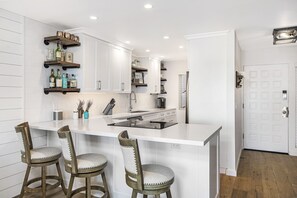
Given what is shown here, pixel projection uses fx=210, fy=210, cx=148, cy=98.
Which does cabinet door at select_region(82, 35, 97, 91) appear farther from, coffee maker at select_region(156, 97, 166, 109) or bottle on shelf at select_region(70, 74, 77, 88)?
coffee maker at select_region(156, 97, 166, 109)

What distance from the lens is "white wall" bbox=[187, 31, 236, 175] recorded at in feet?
11.5

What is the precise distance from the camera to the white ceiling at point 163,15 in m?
2.48

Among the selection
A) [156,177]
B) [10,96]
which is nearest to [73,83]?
[10,96]

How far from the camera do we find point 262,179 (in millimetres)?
3379

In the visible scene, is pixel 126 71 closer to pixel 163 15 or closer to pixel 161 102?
pixel 163 15

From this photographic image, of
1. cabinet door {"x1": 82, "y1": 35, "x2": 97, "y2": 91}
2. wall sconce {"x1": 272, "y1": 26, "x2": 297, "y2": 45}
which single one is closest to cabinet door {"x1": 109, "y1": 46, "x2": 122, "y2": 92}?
cabinet door {"x1": 82, "y1": 35, "x2": 97, "y2": 91}

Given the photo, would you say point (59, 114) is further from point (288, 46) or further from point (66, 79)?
point (288, 46)

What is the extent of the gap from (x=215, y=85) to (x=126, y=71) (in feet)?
6.31

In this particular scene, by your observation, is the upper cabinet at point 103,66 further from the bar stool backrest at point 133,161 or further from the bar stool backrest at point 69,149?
the bar stool backrest at point 133,161

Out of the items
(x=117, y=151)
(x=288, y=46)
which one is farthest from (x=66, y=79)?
(x=288, y=46)

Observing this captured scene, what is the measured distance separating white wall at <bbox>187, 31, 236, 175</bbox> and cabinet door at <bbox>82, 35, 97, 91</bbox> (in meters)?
1.72

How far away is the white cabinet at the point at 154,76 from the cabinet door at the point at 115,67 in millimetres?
1472

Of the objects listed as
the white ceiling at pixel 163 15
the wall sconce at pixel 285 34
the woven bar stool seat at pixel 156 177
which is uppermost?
the white ceiling at pixel 163 15

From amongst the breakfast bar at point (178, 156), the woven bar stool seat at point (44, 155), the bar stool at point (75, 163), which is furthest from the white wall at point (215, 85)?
the woven bar stool seat at point (44, 155)
